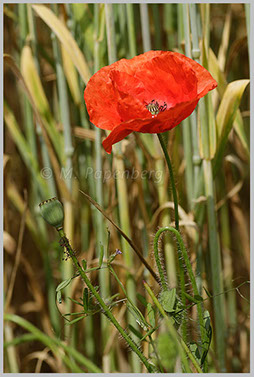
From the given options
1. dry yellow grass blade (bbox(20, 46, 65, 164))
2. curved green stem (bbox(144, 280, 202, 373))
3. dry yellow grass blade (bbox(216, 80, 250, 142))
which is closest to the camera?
curved green stem (bbox(144, 280, 202, 373))

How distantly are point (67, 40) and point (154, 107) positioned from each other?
0.99 feet

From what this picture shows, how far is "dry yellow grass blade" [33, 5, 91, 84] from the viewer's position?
688mm

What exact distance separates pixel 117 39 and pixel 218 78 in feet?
0.54

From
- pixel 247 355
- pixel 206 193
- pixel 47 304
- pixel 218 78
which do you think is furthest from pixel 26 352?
pixel 218 78

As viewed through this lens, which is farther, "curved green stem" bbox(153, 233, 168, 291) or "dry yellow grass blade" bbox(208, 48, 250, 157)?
"dry yellow grass blade" bbox(208, 48, 250, 157)

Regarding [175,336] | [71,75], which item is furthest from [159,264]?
[71,75]

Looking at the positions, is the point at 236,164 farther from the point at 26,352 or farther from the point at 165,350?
the point at 26,352

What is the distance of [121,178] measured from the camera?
674 millimetres

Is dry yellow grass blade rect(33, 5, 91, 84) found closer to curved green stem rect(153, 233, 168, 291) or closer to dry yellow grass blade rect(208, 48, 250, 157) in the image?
dry yellow grass blade rect(208, 48, 250, 157)

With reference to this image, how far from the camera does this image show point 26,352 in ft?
3.08

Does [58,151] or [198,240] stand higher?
[58,151]

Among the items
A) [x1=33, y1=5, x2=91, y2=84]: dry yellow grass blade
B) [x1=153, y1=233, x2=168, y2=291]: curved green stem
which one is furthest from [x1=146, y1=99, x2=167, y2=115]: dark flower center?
[x1=33, y1=5, x2=91, y2=84]: dry yellow grass blade

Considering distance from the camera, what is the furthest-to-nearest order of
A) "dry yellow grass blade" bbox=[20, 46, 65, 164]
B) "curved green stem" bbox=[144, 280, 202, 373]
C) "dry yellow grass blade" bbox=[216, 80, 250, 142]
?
"dry yellow grass blade" bbox=[20, 46, 65, 164] < "dry yellow grass blade" bbox=[216, 80, 250, 142] < "curved green stem" bbox=[144, 280, 202, 373]

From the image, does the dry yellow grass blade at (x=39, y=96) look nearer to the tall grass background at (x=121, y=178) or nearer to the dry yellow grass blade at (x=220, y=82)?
the tall grass background at (x=121, y=178)
